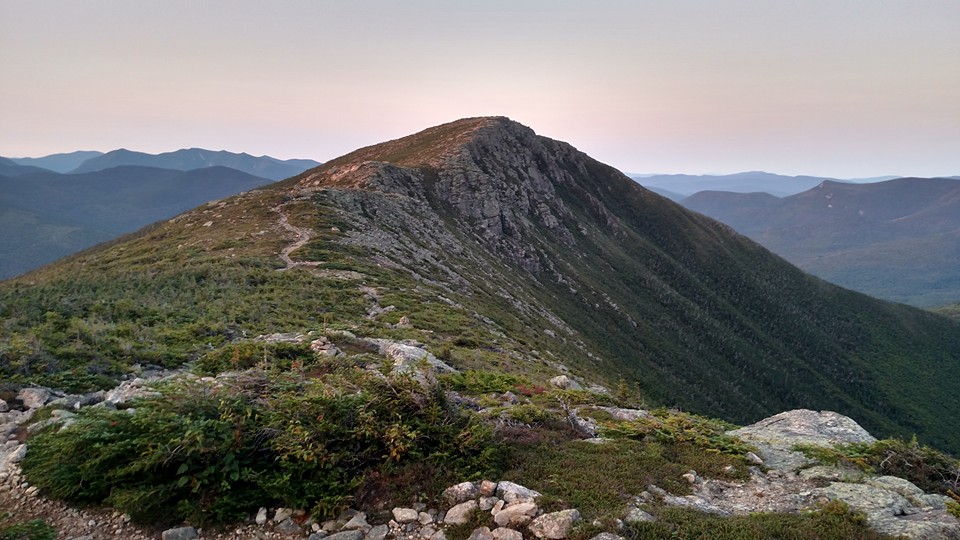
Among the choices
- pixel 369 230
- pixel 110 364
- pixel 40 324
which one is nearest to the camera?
pixel 110 364

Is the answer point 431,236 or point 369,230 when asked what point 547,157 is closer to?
point 431,236

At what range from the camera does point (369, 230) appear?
166 feet

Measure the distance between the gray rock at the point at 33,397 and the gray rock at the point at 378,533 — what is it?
8826 millimetres

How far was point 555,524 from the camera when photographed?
705cm

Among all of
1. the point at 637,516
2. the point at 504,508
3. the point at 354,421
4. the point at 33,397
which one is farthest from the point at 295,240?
the point at 637,516

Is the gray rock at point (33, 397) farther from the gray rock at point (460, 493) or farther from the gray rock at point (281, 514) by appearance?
the gray rock at point (460, 493)

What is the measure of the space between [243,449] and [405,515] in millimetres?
3157

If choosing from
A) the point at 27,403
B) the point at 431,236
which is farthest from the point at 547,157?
the point at 27,403

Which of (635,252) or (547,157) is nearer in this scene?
(635,252)

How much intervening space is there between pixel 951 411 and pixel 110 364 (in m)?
168

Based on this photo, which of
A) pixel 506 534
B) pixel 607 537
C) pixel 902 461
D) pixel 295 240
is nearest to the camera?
pixel 607 537

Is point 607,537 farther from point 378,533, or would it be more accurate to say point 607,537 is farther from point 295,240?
point 295,240

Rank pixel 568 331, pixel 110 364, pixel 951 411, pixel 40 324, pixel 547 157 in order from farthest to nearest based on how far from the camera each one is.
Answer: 1. pixel 547 157
2. pixel 951 411
3. pixel 568 331
4. pixel 40 324
5. pixel 110 364

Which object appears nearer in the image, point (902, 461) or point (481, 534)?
point (481, 534)
